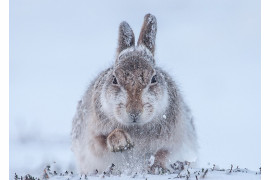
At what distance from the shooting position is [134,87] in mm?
7617

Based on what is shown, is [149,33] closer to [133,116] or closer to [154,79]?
[154,79]

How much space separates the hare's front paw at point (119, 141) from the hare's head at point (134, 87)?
0.70 feet

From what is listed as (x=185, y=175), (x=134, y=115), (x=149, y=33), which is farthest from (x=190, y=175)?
(x=149, y=33)

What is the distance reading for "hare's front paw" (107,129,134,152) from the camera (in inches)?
307

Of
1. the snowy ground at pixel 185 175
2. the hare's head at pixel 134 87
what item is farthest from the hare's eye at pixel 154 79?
the snowy ground at pixel 185 175

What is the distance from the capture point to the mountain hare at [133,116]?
303 inches

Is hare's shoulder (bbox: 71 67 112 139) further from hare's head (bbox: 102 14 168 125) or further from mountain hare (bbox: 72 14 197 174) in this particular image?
hare's head (bbox: 102 14 168 125)

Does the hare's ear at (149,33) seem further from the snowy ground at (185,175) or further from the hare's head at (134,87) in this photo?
the snowy ground at (185,175)

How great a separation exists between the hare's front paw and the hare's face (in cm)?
21

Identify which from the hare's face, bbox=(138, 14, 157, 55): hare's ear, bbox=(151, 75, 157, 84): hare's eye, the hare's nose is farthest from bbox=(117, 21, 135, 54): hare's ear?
the hare's nose

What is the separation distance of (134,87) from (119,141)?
77 centimetres
